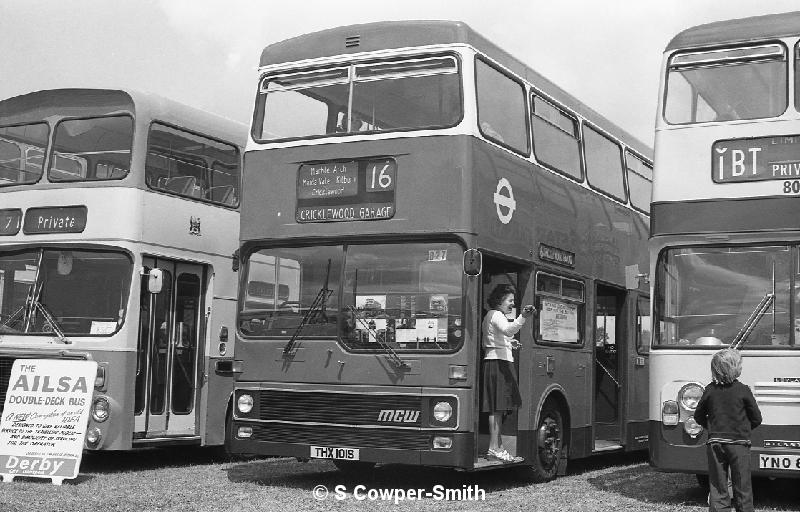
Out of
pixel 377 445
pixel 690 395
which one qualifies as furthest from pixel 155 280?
pixel 690 395

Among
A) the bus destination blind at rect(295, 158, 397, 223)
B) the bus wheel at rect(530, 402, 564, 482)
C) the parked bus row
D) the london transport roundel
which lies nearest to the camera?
the parked bus row

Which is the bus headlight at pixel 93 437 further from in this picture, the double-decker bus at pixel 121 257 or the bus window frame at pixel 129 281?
the bus window frame at pixel 129 281

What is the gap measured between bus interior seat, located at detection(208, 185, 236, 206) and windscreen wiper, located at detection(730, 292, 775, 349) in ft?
23.2

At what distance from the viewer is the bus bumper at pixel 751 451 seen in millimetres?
10148

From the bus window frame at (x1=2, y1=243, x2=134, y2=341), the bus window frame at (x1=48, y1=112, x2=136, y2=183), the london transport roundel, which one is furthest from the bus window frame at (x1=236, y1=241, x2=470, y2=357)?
the bus window frame at (x1=48, y1=112, x2=136, y2=183)

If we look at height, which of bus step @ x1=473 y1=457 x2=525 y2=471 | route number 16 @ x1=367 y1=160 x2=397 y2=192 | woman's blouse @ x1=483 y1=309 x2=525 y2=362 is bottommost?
bus step @ x1=473 y1=457 x2=525 y2=471

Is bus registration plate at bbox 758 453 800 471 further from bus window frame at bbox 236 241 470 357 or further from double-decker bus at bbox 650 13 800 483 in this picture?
bus window frame at bbox 236 241 470 357

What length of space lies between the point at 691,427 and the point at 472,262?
248 centimetres

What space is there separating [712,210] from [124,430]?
6806 millimetres

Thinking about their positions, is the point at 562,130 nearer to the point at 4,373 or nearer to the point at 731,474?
the point at 731,474

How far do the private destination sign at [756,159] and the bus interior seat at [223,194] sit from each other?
659cm

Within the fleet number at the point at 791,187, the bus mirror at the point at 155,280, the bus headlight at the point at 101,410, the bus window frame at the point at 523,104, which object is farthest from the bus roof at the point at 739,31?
the bus headlight at the point at 101,410

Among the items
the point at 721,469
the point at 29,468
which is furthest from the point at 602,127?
the point at 29,468

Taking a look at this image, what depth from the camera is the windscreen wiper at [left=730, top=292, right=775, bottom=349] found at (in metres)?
10.4
